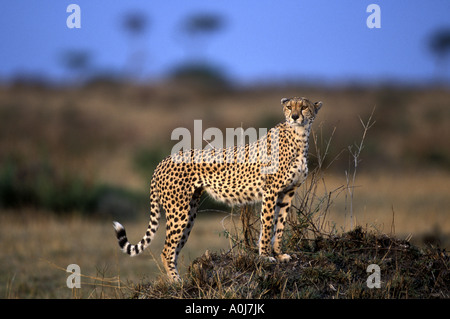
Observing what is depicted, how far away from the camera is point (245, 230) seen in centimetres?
541

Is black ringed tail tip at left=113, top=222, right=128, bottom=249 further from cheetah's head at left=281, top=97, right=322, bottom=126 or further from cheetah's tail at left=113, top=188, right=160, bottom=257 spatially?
cheetah's head at left=281, top=97, right=322, bottom=126

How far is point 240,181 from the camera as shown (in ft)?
16.6

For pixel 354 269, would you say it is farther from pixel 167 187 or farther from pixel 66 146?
pixel 66 146

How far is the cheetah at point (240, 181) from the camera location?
4.94m

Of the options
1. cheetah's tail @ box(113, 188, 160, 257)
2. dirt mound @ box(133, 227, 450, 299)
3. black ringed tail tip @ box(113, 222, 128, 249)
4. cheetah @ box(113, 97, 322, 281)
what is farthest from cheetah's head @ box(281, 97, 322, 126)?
black ringed tail tip @ box(113, 222, 128, 249)

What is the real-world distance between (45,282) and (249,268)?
385 centimetres

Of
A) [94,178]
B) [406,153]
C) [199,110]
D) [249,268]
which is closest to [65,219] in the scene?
[94,178]

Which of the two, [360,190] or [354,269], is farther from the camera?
[360,190]

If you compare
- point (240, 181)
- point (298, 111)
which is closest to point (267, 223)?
point (240, 181)

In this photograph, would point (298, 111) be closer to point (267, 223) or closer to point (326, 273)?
point (267, 223)

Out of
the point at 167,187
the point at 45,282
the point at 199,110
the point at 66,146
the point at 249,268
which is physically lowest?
the point at 45,282

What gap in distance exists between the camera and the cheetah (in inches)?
194

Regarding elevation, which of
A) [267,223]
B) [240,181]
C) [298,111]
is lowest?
[267,223]
